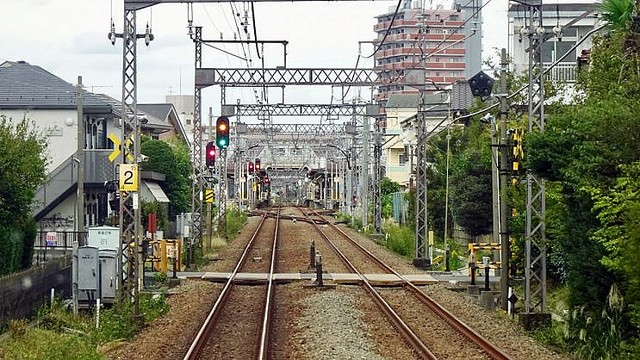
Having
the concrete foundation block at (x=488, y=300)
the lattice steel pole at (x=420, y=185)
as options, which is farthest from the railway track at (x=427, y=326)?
the lattice steel pole at (x=420, y=185)

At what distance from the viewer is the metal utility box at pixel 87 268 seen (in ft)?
66.7

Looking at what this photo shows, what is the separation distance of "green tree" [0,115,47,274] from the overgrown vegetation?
3816 millimetres

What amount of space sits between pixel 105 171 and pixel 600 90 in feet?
75.0

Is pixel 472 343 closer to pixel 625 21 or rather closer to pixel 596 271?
pixel 596 271

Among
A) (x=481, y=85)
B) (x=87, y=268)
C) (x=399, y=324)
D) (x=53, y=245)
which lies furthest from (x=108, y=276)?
(x=481, y=85)

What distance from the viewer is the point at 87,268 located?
2038 centimetres

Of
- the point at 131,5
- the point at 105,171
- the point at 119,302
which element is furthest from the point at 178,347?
the point at 105,171

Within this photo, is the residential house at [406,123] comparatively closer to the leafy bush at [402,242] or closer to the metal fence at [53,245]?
the leafy bush at [402,242]

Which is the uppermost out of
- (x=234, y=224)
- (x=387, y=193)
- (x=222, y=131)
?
(x=222, y=131)

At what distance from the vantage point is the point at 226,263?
34844mm

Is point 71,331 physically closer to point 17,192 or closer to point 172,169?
point 17,192

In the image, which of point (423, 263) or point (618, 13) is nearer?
point (618, 13)

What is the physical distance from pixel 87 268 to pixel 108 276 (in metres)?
0.88

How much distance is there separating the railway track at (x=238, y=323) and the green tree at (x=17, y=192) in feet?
16.7
